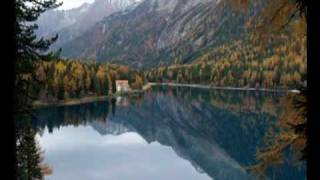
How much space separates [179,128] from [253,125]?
27536 millimetres

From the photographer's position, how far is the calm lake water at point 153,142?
90.9m

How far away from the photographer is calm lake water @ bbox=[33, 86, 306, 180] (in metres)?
90.9

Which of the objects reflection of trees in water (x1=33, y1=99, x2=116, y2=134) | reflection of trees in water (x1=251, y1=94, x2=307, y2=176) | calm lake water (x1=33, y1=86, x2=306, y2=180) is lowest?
calm lake water (x1=33, y1=86, x2=306, y2=180)

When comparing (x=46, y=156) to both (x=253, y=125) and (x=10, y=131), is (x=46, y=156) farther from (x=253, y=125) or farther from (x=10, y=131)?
(x=10, y=131)

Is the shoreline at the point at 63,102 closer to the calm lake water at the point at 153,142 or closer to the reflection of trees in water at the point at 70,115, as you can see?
the reflection of trees in water at the point at 70,115

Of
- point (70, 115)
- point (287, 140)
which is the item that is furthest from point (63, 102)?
point (287, 140)

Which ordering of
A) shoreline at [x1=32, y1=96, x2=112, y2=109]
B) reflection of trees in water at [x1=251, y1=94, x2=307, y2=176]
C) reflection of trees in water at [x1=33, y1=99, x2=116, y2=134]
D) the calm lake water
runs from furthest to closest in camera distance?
shoreline at [x1=32, y1=96, x2=112, y2=109] < reflection of trees in water at [x1=33, y1=99, x2=116, y2=134] < the calm lake water < reflection of trees in water at [x1=251, y1=94, x2=307, y2=176]

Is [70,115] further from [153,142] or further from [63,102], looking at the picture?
[153,142]

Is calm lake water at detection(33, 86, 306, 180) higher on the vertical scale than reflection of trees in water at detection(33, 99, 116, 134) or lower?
lower

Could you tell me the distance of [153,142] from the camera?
13725cm

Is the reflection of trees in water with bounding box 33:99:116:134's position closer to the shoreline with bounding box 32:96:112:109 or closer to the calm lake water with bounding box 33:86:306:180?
the calm lake water with bounding box 33:86:306:180

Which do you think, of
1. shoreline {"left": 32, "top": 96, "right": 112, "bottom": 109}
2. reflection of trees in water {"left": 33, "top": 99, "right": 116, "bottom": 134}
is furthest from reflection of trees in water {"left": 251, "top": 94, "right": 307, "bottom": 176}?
shoreline {"left": 32, "top": 96, "right": 112, "bottom": 109}

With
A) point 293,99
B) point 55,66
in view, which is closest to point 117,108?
point 55,66

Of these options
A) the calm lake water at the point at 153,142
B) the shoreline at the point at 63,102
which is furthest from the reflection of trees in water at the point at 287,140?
the shoreline at the point at 63,102
